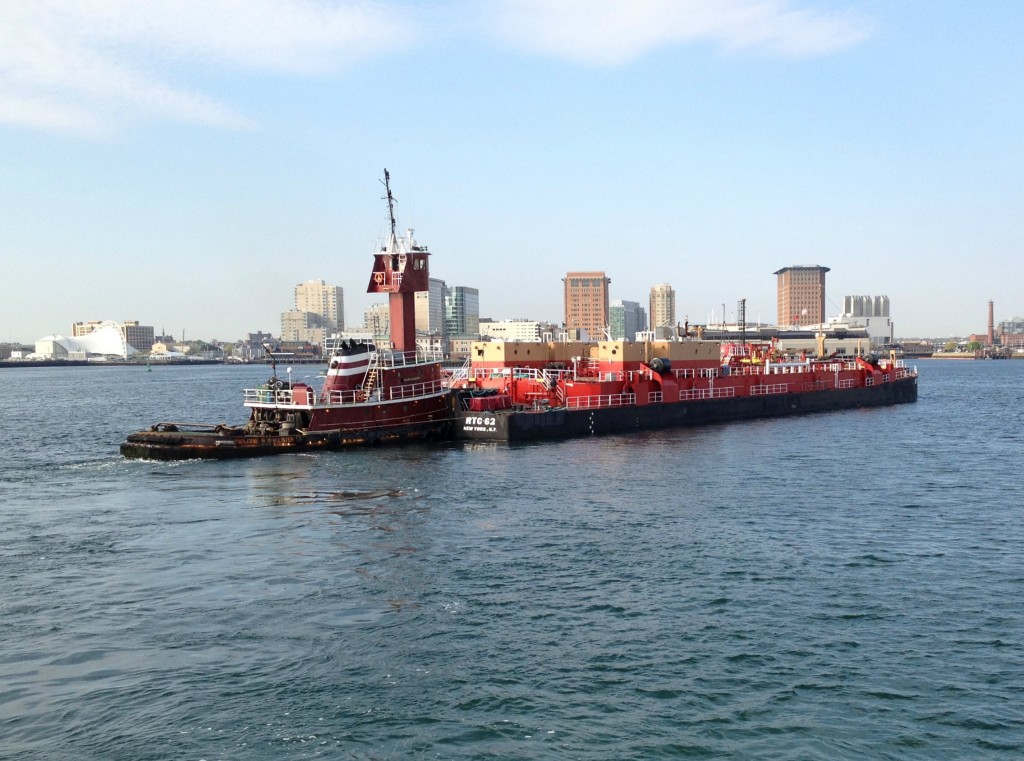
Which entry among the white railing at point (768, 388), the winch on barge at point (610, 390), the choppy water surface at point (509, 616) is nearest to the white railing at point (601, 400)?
the winch on barge at point (610, 390)

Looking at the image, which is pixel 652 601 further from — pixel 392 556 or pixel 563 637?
pixel 392 556

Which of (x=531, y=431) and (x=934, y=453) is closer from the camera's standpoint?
(x=934, y=453)

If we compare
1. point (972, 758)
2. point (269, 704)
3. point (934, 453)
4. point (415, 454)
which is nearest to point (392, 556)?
point (269, 704)

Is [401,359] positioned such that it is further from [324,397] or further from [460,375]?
[460,375]

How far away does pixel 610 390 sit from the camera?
60656 millimetres

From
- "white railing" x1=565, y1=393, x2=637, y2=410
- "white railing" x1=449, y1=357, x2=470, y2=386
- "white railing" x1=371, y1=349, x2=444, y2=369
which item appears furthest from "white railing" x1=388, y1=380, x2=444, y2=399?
"white railing" x1=565, y1=393, x2=637, y2=410

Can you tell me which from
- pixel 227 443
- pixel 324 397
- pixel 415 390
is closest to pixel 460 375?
pixel 415 390

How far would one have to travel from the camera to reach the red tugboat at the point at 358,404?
44.8 meters

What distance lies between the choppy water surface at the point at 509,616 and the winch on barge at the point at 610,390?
1548cm

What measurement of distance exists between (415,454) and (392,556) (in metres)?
21.9

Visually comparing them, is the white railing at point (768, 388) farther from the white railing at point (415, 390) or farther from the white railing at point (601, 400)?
the white railing at point (415, 390)

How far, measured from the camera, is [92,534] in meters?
27.9

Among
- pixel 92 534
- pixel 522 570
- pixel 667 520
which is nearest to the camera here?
pixel 522 570

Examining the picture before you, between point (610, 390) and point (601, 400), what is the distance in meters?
1.55
